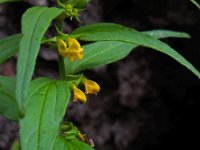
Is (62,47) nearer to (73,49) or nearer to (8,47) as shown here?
(73,49)

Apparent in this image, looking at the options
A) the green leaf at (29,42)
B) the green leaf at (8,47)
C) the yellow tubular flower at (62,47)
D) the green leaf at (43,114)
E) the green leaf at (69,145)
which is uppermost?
the green leaf at (29,42)

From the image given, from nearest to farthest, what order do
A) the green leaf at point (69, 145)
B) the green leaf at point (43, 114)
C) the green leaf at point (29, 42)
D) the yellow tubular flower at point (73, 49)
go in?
the green leaf at point (29, 42) → the green leaf at point (43, 114) → the yellow tubular flower at point (73, 49) → the green leaf at point (69, 145)

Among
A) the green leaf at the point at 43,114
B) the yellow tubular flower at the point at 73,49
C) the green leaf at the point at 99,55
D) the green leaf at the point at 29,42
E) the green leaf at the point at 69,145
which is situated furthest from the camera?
the green leaf at the point at 99,55

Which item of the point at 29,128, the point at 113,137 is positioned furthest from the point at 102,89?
the point at 29,128

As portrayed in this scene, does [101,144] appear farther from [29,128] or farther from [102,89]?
[29,128]

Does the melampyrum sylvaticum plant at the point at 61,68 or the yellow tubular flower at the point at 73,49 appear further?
the yellow tubular flower at the point at 73,49

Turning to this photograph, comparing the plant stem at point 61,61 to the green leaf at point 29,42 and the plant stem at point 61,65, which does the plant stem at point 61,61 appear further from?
the green leaf at point 29,42

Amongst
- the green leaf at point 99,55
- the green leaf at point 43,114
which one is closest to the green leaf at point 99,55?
the green leaf at point 99,55

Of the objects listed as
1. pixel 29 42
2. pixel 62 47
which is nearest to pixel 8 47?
pixel 62 47
